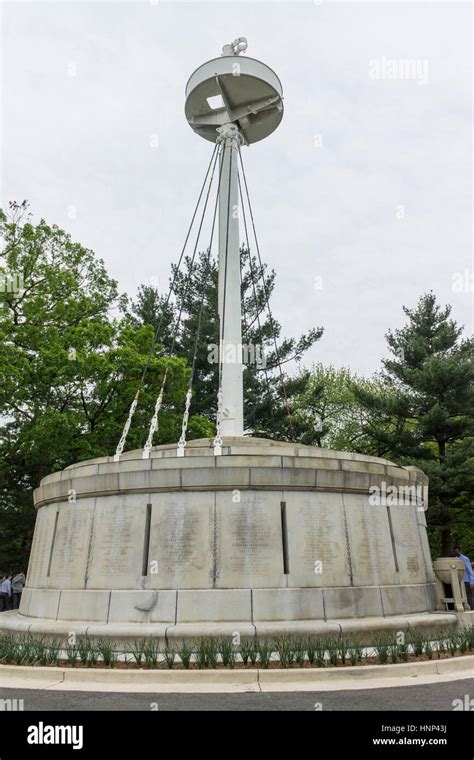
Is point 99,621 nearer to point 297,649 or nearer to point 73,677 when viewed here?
point 73,677

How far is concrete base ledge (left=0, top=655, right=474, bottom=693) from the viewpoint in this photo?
7.33 metres

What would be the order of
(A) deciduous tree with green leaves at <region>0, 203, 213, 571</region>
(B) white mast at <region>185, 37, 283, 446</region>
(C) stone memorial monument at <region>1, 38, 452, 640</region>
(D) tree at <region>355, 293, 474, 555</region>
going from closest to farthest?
(C) stone memorial monument at <region>1, 38, 452, 640</region>, (B) white mast at <region>185, 37, 283, 446</region>, (A) deciduous tree with green leaves at <region>0, 203, 213, 571</region>, (D) tree at <region>355, 293, 474, 555</region>

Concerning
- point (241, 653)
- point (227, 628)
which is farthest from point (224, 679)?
point (227, 628)

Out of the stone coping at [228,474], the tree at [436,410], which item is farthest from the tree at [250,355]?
the stone coping at [228,474]

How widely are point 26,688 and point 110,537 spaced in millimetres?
3877

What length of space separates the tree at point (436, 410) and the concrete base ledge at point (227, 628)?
16.6m

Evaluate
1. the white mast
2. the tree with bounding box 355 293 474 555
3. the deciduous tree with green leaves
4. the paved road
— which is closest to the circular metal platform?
the white mast

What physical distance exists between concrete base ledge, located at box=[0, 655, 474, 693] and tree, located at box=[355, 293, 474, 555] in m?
19.4

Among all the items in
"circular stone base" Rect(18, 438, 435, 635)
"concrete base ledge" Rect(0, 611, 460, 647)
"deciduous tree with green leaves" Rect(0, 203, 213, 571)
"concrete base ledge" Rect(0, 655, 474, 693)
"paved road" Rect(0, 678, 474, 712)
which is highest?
"deciduous tree with green leaves" Rect(0, 203, 213, 571)

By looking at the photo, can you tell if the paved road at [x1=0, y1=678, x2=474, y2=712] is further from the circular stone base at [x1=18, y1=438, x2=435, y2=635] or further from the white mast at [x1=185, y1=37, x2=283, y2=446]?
the white mast at [x1=185, y1=37, x2=283, y2=446]

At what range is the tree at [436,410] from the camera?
87.4ft

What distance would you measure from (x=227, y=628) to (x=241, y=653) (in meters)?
1.10

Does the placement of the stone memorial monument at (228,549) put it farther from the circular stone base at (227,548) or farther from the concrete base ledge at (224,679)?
the concrete base ledge at (224,679)

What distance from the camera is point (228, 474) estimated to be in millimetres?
10930
